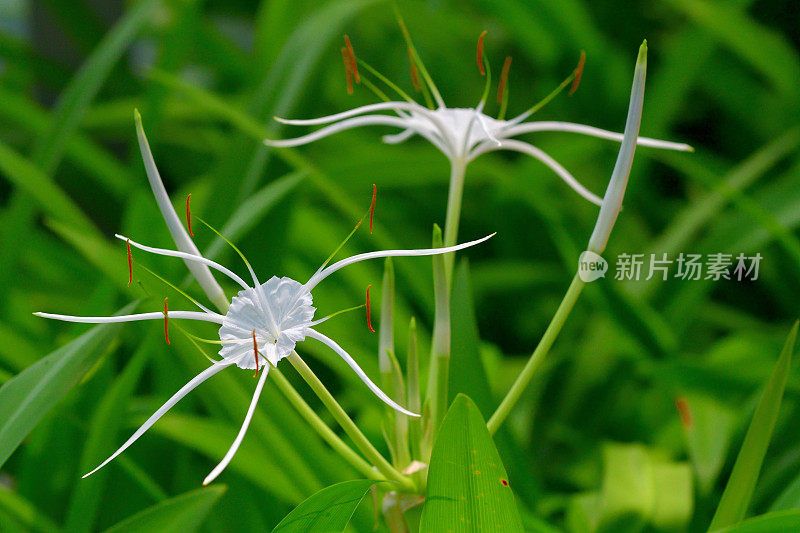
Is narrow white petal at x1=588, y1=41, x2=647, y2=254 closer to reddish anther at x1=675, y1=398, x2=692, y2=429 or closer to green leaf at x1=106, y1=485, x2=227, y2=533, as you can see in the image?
green leaf at x1=106, y1=485, x2=227, y2=533

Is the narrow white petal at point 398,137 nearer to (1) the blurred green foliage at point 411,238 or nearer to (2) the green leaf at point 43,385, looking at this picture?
(1) the blurred green foliage at point 411,238

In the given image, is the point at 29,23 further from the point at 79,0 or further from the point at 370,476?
the point at 370,476

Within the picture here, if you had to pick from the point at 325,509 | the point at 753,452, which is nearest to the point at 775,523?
the point at 753,452

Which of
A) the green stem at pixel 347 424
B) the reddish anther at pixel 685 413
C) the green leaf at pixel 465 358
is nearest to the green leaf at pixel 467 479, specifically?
the green stem at pixel 347 424

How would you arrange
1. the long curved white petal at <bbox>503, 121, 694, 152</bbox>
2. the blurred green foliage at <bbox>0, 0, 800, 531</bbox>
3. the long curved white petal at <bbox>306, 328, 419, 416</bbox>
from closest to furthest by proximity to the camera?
the long curved white petal at <bbox>306, 328, 419, 416</bbox> < the long curved white petal at <bbox>503, 121, 694, 152</bbox> < the blurred green foliage at <bbox>0, 0, 800, 531</bbox>

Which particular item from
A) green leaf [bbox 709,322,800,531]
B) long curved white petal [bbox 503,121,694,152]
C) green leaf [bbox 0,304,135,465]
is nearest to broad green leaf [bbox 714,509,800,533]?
green leaf [bbox 709,322,800,531]

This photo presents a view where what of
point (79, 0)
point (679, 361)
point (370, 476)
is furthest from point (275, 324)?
point (79, 0)

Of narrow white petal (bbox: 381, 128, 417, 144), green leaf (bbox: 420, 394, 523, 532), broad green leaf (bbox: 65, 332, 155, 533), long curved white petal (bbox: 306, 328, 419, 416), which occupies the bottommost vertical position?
broad green leaf (bbox: 65, 332, 155, 533)
